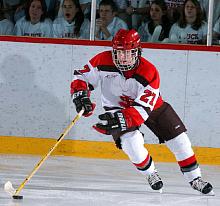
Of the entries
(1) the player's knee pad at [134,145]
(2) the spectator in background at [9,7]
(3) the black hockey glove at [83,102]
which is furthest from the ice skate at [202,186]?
(2) the spectator in background at [9,7]

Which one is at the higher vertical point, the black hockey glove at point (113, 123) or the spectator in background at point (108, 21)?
the spectator in background at point (108, 21)

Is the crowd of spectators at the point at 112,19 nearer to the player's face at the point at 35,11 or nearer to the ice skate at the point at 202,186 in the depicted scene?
the player's face at the point at 35,11

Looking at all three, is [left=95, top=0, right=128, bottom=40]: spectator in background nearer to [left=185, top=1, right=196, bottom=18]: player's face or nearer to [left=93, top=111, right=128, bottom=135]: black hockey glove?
[left=185, top=1, right=196, bottom=18]: player's face

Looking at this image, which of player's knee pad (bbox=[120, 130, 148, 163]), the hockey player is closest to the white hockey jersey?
the hockey player

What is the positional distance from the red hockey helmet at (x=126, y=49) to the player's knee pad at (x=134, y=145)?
0.37 m

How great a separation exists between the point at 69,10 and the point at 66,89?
664 millimetres

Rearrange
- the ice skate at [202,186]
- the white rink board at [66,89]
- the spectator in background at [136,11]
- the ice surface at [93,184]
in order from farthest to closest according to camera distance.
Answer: the spectator in background at [136,11], the white rink board at [66,89], the ice skate at [202,186], the ice surface at [93,184]

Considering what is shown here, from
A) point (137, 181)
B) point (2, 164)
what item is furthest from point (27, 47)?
point (137, 181)

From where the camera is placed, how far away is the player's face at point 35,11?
6.55 metres

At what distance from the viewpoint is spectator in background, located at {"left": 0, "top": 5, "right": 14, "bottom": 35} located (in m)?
6.50

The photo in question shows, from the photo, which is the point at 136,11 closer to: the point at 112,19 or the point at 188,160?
the point at 112,19

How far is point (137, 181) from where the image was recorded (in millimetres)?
5254

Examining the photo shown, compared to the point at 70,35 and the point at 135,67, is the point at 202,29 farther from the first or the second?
the point at 135,67

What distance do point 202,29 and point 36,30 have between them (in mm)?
1285
